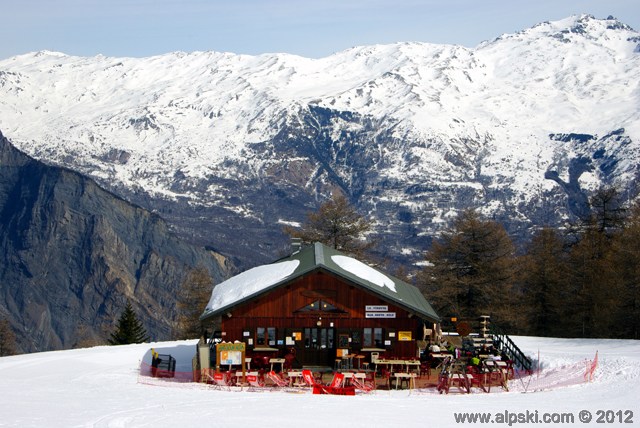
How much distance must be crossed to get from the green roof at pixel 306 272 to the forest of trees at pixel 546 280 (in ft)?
61.5

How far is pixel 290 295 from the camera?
44.7m

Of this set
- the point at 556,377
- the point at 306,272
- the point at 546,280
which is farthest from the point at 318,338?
the point at 546,280

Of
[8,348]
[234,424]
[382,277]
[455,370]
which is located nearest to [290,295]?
[382,277]

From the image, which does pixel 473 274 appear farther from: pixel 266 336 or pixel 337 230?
pixel 266 336

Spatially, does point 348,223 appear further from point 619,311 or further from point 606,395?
point 606,395

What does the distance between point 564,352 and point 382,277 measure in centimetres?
988

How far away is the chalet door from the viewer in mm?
44594

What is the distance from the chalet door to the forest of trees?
2268 cm

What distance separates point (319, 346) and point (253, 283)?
4.21 m

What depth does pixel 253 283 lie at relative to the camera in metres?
45.5

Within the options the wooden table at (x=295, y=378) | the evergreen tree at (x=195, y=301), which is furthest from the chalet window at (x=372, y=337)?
the evergreen tree at (x=195, y=301)

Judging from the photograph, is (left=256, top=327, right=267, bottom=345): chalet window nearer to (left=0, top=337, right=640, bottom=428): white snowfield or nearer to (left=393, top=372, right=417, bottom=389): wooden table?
(left=0, top=337, right=640, bottom=428): white snowfield
